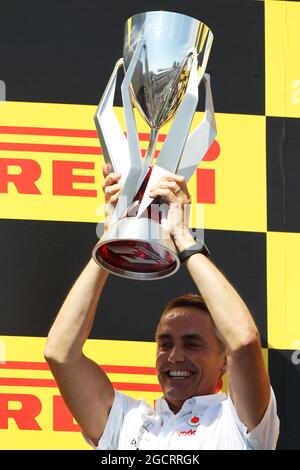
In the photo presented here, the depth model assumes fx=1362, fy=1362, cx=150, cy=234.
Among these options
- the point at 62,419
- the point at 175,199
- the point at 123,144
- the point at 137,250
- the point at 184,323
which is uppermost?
the point at 123,144

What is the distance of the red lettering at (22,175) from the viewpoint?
3.88 m

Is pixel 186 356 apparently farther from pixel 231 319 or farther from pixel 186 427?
pixel 231 319

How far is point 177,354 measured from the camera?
3.53m

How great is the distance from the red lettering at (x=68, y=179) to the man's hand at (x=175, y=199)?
691 mm

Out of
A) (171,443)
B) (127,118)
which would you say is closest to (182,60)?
(127,118)

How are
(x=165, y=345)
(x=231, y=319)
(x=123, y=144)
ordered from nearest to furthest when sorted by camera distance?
(x=231, y=319), (x=123, y=144), (x=165, y=345)

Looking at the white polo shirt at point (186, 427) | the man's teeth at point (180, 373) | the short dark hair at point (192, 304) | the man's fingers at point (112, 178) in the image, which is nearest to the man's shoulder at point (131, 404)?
the white polo shirt at point (186, 427)

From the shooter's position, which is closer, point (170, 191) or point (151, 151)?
point (170, 191)

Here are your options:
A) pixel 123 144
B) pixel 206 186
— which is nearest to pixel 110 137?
pixel 123 144

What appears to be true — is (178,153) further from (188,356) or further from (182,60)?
(188,356)

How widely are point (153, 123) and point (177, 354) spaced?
2.00ft

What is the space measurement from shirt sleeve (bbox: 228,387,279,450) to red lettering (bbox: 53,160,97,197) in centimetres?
92

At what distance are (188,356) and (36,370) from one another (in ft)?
1.59

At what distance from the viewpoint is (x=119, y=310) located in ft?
12.6
